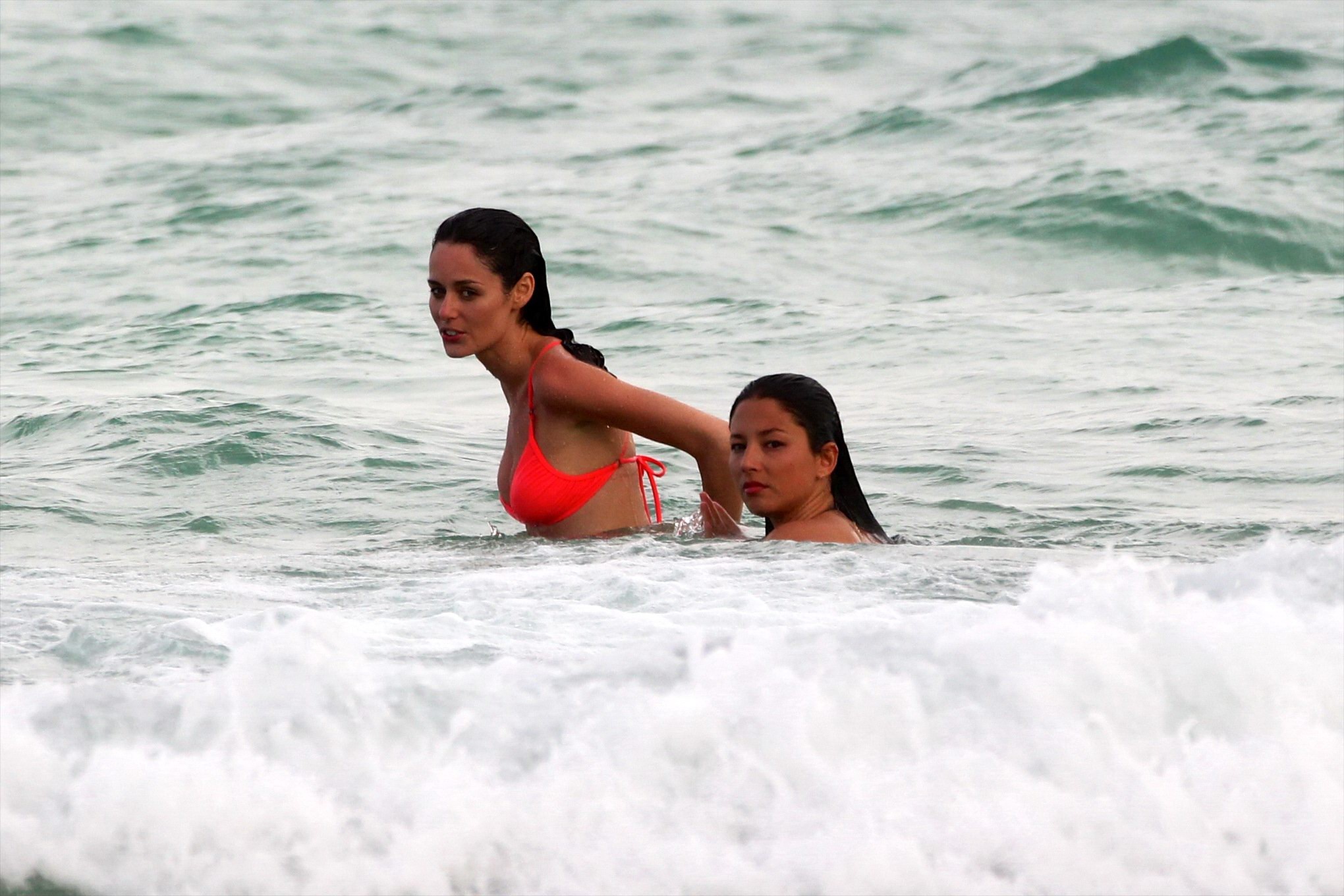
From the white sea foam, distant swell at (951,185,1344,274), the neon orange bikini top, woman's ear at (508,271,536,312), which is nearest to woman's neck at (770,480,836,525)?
the neon orange bikini top

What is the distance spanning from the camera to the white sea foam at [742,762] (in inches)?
130

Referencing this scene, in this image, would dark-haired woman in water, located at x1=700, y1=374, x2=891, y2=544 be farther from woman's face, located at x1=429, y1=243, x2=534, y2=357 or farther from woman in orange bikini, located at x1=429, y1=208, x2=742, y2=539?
woman's face, located at x1=429, y1=243, x2=534, y2=357

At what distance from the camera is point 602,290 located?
42.5 feet

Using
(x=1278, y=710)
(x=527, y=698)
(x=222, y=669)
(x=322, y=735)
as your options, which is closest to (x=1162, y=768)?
(x=1278, y=710)

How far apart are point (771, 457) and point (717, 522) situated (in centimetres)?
44

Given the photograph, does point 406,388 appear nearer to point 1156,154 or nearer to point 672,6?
point 1156,154

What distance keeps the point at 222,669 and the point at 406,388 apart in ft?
19.9

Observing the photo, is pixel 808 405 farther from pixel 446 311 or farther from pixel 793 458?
pixel 446 311

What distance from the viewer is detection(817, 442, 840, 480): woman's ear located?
5355mm

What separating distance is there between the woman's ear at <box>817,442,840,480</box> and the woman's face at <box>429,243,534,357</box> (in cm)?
120

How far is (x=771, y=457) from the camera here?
5324mm

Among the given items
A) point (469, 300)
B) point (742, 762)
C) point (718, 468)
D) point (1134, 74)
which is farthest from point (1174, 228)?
point (742, 762)

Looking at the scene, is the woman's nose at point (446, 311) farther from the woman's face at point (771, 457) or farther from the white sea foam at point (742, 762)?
the white sea foam at point (742, 762)

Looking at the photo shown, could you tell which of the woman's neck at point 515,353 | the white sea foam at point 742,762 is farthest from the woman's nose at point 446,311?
the white sea foam at point 742,762
